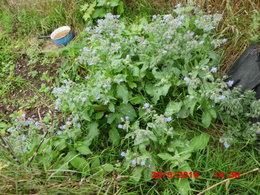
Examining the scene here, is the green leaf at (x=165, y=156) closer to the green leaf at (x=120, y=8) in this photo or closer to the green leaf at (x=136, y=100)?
the green leaf at (x=136, y=100)

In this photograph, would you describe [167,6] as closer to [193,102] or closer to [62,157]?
[193,102]

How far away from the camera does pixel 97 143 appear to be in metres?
2.39

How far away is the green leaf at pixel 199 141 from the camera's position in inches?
82.7

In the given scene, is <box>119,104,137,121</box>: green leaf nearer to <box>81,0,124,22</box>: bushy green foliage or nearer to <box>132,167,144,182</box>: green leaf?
<box>132,167,144,182</box>: green leaf

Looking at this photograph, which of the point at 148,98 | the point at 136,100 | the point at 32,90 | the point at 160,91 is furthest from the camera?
the point at 32,90

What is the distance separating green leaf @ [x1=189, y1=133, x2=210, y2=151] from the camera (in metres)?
2.10

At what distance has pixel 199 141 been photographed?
213 cm

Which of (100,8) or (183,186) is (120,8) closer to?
(100,8)

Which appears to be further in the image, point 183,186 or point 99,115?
point 99,115

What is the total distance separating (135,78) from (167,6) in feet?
4.52

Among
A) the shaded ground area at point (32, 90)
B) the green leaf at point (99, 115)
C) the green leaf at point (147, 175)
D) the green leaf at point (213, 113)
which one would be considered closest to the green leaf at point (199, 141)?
the green leaf at point (213, 113)
